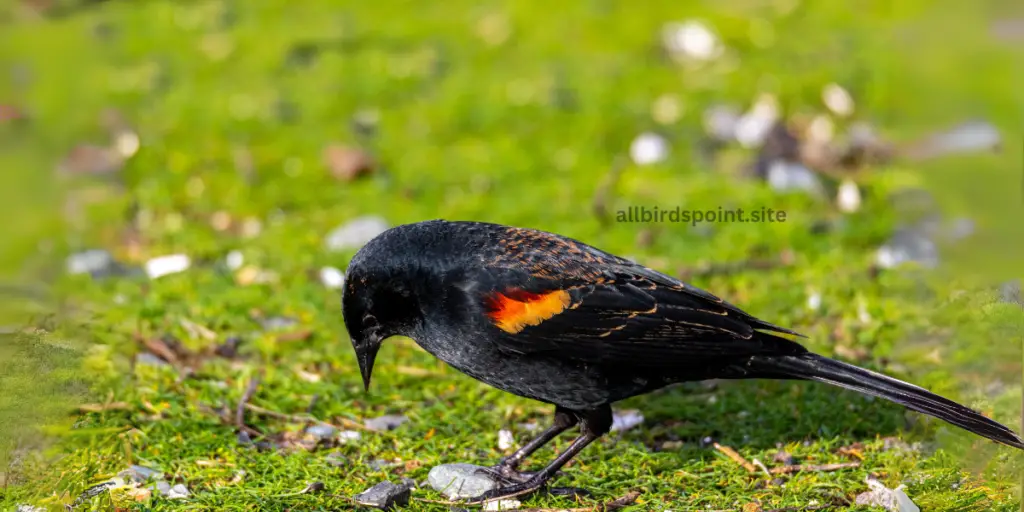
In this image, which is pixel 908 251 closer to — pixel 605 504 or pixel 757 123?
pixel 757 123

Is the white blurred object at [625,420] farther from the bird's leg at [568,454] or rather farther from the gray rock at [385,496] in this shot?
the gray rock at [385,496]

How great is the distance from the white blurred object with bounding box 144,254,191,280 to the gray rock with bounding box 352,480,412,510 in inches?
126

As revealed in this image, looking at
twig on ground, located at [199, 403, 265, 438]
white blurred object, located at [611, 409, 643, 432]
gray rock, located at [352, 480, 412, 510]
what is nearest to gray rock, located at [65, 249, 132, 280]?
twig on ground, located at [199, 403, 265, 438]

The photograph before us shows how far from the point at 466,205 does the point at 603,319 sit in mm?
3542

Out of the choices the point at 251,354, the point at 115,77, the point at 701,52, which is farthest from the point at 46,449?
the point at 701,52

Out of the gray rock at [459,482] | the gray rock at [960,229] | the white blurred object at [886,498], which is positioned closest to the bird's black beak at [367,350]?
the gray rock at [459,482]

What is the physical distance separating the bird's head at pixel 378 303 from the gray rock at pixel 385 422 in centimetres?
65

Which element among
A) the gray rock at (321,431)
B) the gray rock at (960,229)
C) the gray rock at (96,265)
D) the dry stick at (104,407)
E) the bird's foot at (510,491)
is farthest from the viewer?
the gray rock at (960,229)

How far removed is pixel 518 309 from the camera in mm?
5039

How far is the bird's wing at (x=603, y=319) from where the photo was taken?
5051 mm

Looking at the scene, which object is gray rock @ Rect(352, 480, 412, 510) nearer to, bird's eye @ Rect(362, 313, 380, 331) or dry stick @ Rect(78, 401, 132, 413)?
bird's eye @ Rect(362, 313, 380, 331)

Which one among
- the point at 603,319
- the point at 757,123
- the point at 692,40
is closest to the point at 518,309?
the point at 603,319

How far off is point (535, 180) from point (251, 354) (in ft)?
10.2

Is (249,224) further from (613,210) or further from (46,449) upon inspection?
(46,449)
